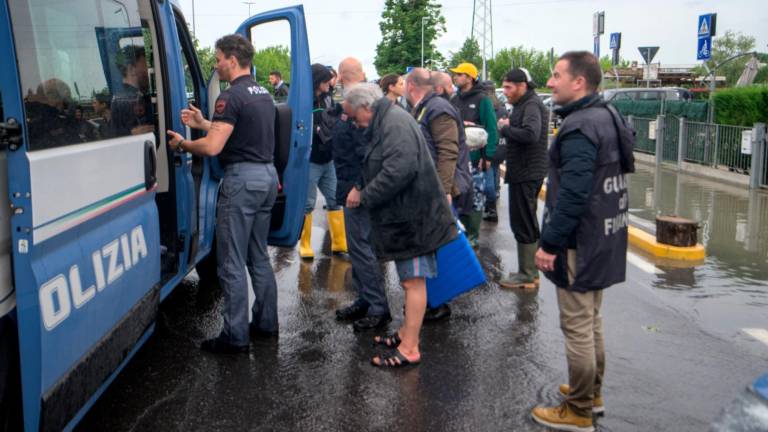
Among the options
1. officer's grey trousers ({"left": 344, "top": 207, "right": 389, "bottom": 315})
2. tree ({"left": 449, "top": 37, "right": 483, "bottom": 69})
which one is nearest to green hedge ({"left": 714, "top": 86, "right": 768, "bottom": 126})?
officer's grey trousers ({"left": 344, "top": 207, "right": 389, "bottom": 315})

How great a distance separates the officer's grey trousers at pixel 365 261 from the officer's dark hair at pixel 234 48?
1381 millimetres

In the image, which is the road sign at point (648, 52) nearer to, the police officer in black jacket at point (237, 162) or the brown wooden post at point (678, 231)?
the brown wooden post at point (678, 231)

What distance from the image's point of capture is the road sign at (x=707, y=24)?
13.9 m

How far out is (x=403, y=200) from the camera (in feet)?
15.3

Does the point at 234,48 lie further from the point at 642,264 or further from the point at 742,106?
the point at 742,106

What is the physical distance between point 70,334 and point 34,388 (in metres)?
0.30

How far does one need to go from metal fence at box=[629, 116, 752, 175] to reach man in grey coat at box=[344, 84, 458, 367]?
986 centimetres

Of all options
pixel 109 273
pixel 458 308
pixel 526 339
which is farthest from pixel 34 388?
pixel 458 308

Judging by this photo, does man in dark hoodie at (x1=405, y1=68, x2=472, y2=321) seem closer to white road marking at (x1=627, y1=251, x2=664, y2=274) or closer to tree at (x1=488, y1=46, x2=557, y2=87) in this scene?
white road marking at (x1=627, y1=251, x2=664, y2=274)

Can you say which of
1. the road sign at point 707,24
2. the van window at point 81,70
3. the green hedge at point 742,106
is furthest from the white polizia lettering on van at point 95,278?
the road sign at point 707,24

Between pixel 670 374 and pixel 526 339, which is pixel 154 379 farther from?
pixel 670 374

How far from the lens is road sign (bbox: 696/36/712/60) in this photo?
14016mm

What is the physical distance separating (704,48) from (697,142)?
1.70 meters

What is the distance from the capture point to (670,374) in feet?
15.5
